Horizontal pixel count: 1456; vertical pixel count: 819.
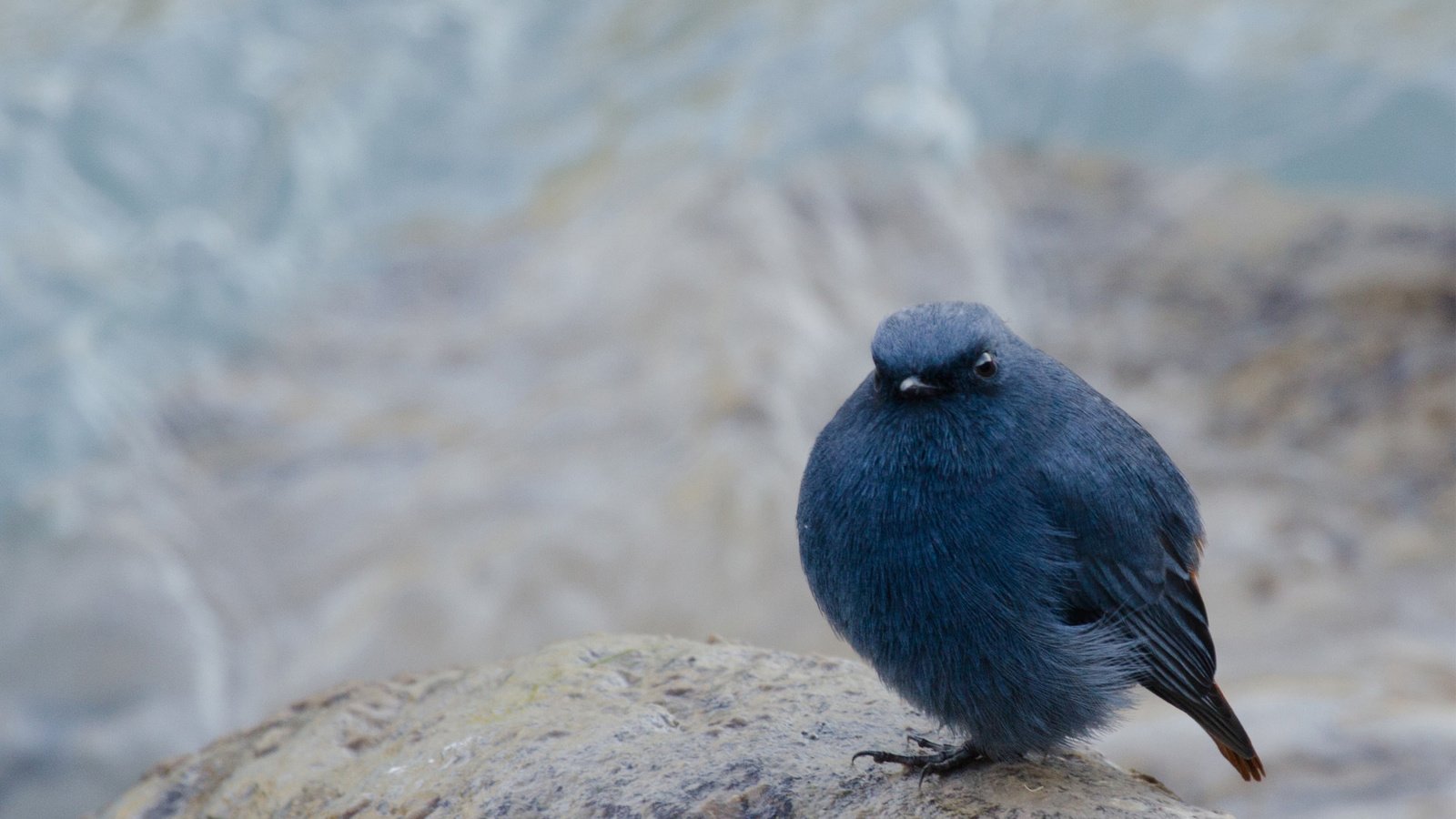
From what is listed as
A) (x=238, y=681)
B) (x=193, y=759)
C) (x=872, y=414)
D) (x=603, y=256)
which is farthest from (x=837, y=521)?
(x=603, y=256)

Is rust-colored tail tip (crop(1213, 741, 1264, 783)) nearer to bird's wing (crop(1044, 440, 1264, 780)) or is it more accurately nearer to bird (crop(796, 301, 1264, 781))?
bird's wing (crop(1044, 440, 1264, 780))

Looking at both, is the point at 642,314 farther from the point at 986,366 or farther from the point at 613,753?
the point at 986,366

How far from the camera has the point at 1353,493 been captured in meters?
9.24

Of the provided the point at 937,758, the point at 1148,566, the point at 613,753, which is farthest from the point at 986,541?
the point at 613,753

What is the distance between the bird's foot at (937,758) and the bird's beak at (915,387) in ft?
3.53

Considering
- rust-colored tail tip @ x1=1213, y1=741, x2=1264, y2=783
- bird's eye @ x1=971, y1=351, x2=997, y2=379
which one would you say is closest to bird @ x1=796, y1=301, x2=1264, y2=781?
bird's eye @ x1=971, y1=351, x2=997, y2=379

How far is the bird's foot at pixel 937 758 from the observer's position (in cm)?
392

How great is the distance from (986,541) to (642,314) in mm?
8634

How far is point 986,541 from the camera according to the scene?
12.3 feet

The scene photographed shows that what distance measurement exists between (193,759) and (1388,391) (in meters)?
8.33

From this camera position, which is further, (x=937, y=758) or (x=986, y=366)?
(x=937, y=758)

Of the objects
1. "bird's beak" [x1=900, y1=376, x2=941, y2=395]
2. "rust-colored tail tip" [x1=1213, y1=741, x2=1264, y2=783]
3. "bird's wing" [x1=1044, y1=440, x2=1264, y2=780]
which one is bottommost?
"rust-colored tail tip" [x1=1213, y1=741, x2=1264, y2=783]

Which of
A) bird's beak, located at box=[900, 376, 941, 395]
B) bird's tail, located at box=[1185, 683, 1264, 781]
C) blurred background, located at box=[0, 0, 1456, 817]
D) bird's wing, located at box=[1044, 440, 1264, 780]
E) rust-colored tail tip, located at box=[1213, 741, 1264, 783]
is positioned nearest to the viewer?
bird's beak, located at box=[900, 376, 941, 395]

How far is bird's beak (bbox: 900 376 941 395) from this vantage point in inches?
147
